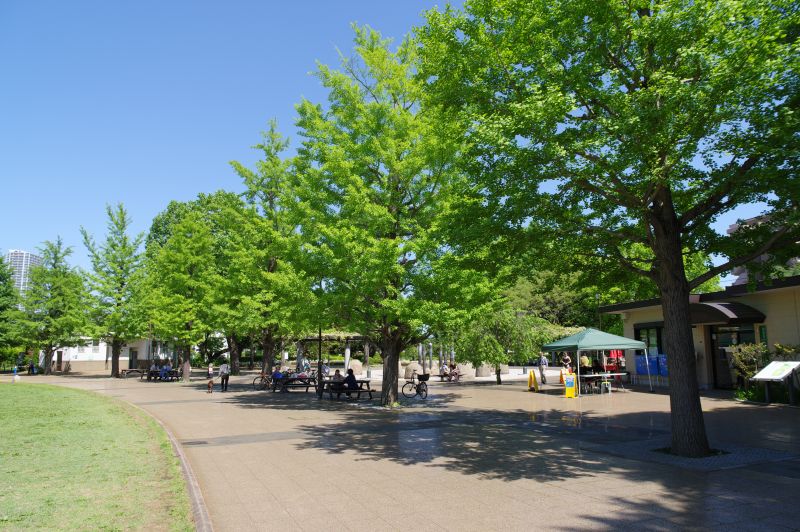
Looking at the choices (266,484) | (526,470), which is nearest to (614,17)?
(526,470)

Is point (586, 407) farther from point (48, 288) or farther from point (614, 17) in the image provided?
point (48, 288)

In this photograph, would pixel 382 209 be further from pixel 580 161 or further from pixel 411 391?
pixel 411 391

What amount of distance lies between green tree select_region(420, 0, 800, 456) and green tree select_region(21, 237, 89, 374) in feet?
132

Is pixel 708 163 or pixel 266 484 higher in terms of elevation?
pixel 708 163

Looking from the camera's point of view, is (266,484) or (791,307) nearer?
(266,484)

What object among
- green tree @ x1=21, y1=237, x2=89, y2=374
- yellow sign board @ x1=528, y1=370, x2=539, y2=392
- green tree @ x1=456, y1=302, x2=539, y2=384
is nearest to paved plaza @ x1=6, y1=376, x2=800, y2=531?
yellow sign board @ x1=528, y1=370, x2=539, y2=392

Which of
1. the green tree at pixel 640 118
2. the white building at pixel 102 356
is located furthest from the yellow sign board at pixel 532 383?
the white building at pixel 102 356

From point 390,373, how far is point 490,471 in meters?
11.1

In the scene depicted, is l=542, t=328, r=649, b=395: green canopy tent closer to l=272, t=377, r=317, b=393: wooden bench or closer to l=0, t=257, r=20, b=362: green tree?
l=272, t=377, r=317, b=393: wooden bench

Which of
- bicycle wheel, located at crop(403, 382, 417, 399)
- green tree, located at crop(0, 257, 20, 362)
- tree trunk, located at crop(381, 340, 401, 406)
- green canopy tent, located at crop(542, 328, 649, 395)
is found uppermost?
green tree, located at crop(0, 257, 20, 362)

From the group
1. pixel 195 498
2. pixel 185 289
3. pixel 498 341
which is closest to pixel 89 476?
pixel 195 498

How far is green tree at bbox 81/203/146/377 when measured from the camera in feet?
126

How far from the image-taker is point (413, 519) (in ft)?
20.2

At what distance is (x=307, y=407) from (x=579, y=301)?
3599 centimetres
